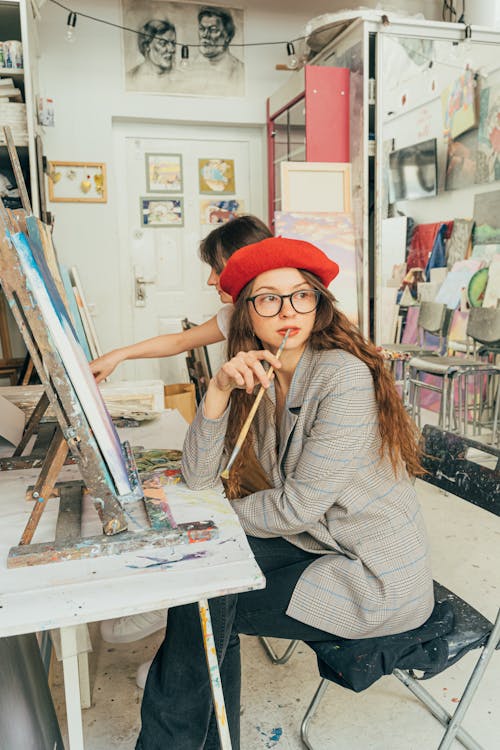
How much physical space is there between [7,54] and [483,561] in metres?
3.28

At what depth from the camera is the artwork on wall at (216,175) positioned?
15.7 feet

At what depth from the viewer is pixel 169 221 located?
15.6 feet

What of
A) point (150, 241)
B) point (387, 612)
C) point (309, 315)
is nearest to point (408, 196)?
point (150, 241)

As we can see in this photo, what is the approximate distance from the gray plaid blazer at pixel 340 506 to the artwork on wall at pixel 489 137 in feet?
10.8

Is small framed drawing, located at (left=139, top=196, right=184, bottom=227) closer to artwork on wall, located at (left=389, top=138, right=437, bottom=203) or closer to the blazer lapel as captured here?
artwork on wall, located at (left=389, top=138, right=437, bottom=203)

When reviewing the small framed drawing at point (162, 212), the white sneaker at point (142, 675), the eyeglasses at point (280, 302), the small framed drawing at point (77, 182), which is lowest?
the white sneaker at point (142, 675)

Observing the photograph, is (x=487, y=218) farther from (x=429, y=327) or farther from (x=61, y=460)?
(x=61, y=460)

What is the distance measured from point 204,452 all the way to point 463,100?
373cm

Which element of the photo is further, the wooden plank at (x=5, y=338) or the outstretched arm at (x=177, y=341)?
the wooden plank at (x=5, y=338)

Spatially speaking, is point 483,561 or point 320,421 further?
point 483,561

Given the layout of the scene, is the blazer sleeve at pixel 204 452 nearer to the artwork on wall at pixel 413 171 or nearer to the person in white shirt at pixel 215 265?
the person in white shirt at pixel 215 265

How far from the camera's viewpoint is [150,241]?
4746 mm

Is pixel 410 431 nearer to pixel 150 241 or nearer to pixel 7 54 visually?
pixel 7 54

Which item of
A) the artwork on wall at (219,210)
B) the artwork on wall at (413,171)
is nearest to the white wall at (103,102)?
the artwork on wall at (219,210)
